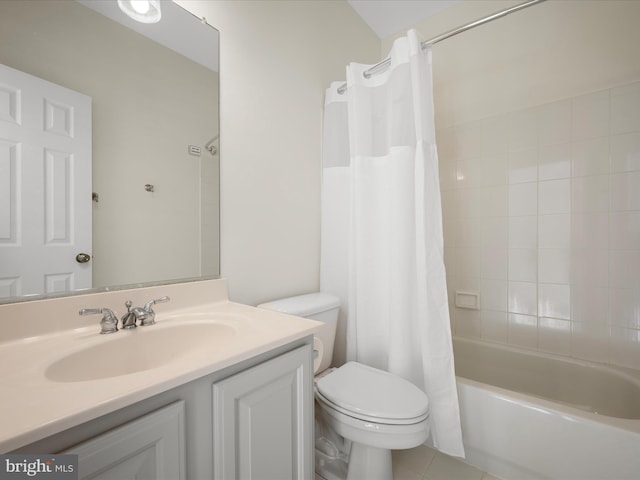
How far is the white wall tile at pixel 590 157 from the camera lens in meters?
1.58

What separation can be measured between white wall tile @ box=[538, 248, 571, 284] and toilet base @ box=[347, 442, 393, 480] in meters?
1.39

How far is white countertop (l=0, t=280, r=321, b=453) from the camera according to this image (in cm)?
45

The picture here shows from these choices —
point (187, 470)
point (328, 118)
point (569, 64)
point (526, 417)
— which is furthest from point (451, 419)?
point (569, 64)

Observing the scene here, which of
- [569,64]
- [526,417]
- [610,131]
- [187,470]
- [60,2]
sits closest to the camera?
[187,470]

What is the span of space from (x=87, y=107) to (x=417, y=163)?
1.22m

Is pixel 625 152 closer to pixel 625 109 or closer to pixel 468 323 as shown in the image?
pixel 625 109

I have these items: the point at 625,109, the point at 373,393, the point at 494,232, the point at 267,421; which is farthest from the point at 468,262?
the point at 267,421

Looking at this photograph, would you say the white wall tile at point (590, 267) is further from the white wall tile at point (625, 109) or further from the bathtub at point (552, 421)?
the white wall tile at point (625, 109)

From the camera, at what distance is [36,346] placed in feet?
2.45

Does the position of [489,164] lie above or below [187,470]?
above

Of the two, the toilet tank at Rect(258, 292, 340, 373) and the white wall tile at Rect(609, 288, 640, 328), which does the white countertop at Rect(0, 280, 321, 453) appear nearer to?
the toilet tank at Rect(258, 292, 340, 373)

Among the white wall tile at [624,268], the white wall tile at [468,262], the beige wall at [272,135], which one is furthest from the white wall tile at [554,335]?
the beige wall at [272,135]

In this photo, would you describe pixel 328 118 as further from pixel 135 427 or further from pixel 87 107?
pixel 135 427

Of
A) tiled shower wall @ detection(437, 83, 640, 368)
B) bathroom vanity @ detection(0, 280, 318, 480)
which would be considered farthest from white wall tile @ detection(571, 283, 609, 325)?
bathroom vanity @ detection(0, 280, 318, 480)
